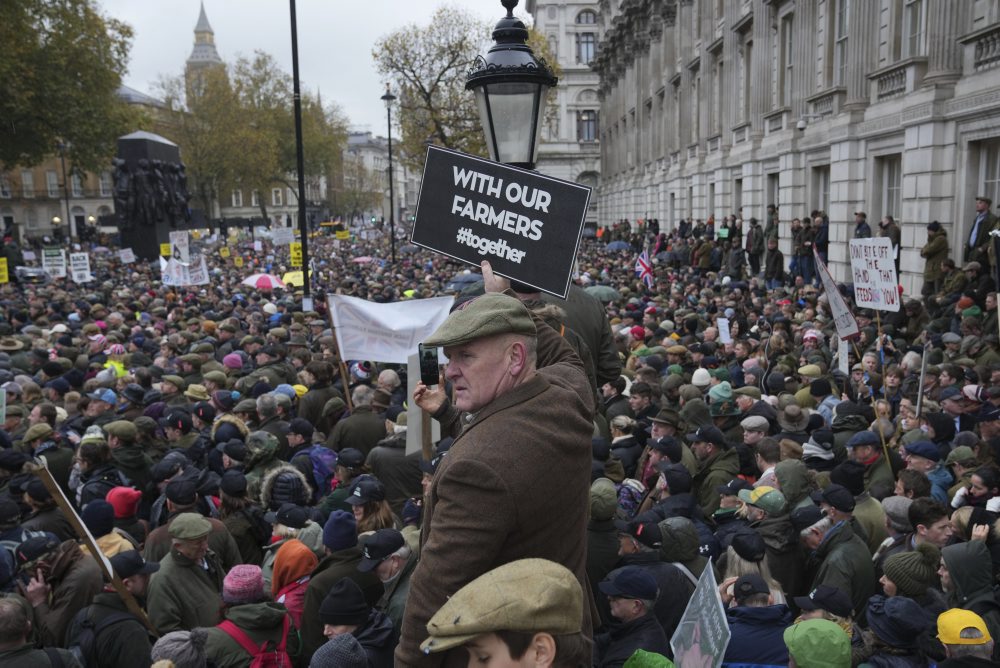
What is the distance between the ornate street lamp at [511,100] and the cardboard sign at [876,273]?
5.06 metres

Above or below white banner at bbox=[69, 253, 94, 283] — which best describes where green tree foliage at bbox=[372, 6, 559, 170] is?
above

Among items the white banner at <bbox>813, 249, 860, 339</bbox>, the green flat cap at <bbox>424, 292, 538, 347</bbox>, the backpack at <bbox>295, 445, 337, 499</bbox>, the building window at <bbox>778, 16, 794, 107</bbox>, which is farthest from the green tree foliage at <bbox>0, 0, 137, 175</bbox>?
the green flat cap at <bbox>424, 292, 538, 347</bbox>

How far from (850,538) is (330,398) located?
5.82 metres

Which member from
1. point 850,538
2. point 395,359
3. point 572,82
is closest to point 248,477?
point 395,359

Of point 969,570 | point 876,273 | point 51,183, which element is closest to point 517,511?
point 969,570

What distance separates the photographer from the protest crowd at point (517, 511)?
2236mm

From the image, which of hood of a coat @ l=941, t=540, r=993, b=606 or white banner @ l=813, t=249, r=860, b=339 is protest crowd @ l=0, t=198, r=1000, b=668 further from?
white banner @ l=813, t=249, r=860, b=339

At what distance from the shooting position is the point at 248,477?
21.2 ft

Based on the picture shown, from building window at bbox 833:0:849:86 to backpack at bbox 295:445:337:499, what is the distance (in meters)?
17.5

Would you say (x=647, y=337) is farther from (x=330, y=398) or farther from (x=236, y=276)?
(x=236, y=276)

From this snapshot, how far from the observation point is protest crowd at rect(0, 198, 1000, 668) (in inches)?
88.0

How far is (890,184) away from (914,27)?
317 centimetres

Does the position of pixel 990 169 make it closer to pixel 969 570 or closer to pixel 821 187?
pixel 821 187

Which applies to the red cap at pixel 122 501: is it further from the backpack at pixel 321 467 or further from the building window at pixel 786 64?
the building window at pixel 786 64
